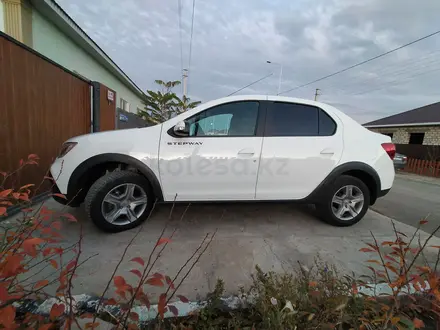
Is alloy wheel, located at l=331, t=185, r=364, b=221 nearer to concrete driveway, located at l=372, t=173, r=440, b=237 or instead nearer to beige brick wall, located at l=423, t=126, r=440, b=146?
concrete driveway, located at l=372, t=173, r=440, b=237

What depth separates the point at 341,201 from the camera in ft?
10.4

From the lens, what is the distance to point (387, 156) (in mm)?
3146

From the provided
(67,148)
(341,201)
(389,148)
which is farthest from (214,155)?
(389,148)

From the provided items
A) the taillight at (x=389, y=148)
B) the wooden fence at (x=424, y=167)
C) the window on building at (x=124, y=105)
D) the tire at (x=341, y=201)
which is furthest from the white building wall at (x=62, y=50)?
the wooden fence at (x=424, y=167)

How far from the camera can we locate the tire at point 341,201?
309 centimetres

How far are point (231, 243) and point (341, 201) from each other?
65.9 inches

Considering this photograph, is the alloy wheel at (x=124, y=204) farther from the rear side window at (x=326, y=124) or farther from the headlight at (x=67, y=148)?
the rear side window at (x=326, y=124)

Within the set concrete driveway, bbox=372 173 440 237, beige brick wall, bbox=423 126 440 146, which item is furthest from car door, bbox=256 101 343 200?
beige brick wall, bbox=423 126 440 146

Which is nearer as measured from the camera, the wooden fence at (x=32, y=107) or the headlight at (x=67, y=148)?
the headlight at (x=67, y=148)

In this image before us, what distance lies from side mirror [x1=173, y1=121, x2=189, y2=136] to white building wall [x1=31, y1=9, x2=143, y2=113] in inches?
200

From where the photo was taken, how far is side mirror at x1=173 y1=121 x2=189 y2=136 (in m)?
2.66

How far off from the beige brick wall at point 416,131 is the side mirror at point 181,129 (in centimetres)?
1736

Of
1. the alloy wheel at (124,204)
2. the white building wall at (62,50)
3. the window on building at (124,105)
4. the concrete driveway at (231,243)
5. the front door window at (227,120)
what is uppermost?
the white building wall at (62,50)

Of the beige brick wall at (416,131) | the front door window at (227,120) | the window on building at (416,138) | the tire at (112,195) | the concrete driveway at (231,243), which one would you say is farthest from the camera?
the window on building at (416,138)
